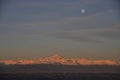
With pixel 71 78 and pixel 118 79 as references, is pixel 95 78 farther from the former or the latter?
pixel 118 79

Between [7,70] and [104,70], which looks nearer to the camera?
[7,70]

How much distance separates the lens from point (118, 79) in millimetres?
5043

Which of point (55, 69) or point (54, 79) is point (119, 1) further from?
point (54, 79)

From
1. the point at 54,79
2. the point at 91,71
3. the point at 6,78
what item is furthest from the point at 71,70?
the point at 54,79

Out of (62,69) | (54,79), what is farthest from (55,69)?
(54,79)

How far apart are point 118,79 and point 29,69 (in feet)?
4.39

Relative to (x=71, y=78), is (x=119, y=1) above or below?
above

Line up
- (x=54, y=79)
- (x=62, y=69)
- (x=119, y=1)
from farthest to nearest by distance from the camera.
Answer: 1. (x=54, y=79)
2. (x=62, y=69)
3. (x=119, y=1)

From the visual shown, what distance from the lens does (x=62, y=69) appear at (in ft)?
18.6

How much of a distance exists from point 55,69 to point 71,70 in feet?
1.60

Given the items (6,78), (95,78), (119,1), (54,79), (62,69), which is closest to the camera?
(119,1)

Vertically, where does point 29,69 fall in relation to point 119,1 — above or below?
below

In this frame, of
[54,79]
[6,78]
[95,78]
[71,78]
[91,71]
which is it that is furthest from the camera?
[54,79]

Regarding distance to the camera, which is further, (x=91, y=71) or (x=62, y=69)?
(x=91, y=71)
